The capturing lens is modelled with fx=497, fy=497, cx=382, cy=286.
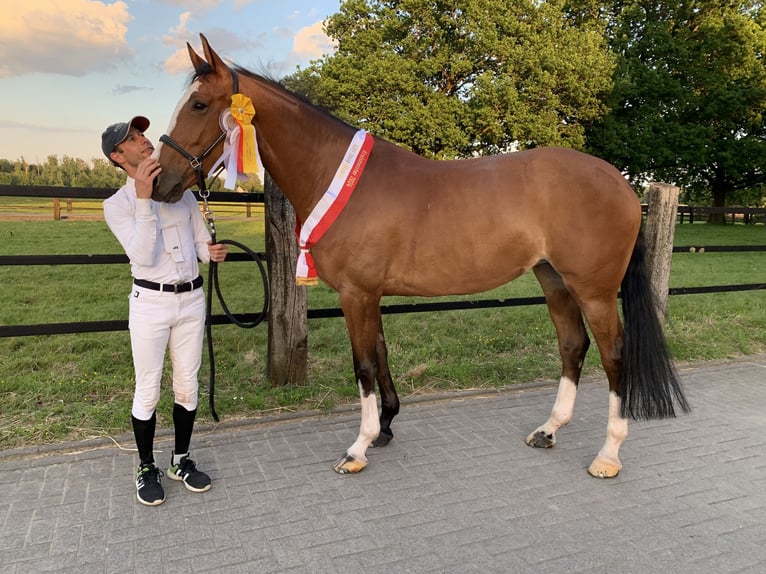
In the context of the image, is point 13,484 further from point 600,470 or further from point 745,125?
point 745,125

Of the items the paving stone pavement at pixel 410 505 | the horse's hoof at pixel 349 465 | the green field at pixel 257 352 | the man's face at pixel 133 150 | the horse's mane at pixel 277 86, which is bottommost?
the paving stone pavement at pixel 410 505

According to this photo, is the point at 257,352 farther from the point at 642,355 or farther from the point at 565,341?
the point at 642,355

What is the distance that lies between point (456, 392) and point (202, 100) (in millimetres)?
3013

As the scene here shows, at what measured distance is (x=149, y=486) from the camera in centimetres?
265

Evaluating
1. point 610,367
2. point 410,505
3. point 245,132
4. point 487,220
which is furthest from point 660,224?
point 245,132

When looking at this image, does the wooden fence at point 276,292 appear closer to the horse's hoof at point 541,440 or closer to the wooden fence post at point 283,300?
the wooden fence post at point 283,300

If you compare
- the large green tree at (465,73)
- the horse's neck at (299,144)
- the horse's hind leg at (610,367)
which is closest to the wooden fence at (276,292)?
the horse's neck at (299,144)

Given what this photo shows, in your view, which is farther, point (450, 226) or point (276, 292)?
point (276, 292)

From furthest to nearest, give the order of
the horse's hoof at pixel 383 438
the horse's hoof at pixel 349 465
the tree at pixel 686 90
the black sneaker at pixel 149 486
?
the tree at pixel 686 90, the horse's hoof at pixel 383 438, the horse's hoof at pixel 349 465, the black sneaker at pixel 149 486

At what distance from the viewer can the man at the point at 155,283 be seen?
2.39 meters

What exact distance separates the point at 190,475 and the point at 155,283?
112cm

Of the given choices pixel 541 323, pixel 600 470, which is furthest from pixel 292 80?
pixel 541 323

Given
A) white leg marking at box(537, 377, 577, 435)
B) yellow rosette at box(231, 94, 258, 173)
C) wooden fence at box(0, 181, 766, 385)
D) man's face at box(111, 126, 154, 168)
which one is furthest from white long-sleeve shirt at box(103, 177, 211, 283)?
white leg marking at box(537, 377, 577, 435)

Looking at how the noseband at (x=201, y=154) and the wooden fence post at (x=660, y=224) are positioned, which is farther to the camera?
the wooden fence post at (x=660, y=224)
